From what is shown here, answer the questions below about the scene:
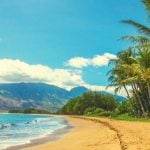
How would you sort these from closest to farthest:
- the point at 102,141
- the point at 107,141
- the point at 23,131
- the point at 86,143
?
1. the point at 107,141
2. the point at 102,141
3. the point at 86,143
4. the point at 23,131

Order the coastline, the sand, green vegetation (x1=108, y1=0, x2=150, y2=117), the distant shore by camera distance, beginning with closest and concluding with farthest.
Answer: the sand
the distant shore
the coastline
green vegetation (x1=108, y1=0, x2=150, y2=117)

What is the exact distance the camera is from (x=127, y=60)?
180 feet

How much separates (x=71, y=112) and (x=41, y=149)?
126919mm

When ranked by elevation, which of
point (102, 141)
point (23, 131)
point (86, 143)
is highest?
point (23, 131)

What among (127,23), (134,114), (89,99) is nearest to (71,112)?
(89,99)

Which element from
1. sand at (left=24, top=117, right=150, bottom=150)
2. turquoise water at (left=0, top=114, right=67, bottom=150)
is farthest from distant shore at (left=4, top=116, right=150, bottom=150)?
turquoise water at (left=0, top=114, right=67, bottom=150)

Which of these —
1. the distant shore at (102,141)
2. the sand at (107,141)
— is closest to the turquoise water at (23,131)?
the distant shore at (102,141)

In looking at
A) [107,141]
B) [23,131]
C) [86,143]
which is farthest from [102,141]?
[23,131]

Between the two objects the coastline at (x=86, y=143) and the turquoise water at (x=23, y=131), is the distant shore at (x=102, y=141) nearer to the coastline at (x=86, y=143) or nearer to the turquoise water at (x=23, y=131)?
the coastline at (x=86, y=143)

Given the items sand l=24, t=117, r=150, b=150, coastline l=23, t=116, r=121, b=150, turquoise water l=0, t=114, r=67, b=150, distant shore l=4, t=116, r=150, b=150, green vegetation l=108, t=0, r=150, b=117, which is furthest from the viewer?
green vegetation l=108, t=0, r=150, b=117

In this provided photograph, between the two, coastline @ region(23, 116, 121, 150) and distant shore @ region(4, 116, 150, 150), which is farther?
coastline @ region(23, 116, 121, 150)

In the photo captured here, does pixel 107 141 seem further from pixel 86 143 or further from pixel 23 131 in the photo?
pixel 23 131

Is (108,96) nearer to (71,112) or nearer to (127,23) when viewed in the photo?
(71,112)

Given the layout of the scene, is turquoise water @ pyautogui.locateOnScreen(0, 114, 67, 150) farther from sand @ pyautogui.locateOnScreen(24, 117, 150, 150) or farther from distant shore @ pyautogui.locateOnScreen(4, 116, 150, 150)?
sand @ pyautogui.locateOnScreen(24, 117, 150, 150)
